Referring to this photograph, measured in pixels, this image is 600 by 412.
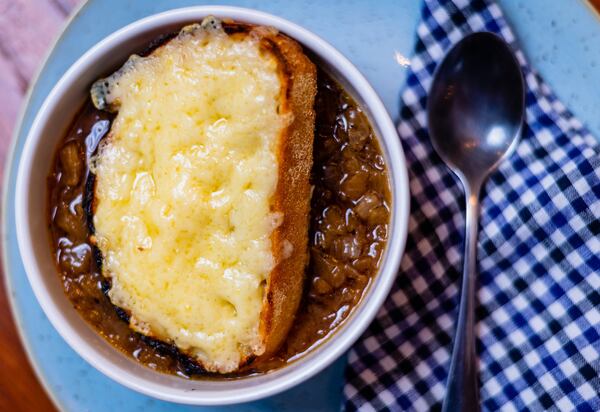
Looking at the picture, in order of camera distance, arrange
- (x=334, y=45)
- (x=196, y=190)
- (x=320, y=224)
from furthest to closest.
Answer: (x=334, y=45)
(x=320, y=224)
(x=196, y=190)

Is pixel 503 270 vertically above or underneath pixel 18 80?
underneath

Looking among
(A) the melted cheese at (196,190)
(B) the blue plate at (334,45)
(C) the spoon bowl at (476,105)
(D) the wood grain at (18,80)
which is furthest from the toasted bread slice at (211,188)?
(D) the wood grain at (18,80)

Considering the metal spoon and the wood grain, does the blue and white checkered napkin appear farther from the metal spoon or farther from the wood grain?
the wood grain

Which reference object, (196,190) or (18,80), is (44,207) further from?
(18,80)

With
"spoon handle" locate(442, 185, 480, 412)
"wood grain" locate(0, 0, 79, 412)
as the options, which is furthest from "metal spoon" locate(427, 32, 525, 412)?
"wood grain" locate(0, 0, 79, 412)

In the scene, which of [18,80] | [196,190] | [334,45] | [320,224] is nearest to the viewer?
[196,190]

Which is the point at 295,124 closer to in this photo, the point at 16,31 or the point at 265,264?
the point at 265,264

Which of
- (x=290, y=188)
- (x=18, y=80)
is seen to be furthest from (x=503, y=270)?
(x=18, y=80)

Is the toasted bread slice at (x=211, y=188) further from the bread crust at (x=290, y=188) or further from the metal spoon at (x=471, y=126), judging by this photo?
the metal spoon at (x=471, y=126)
